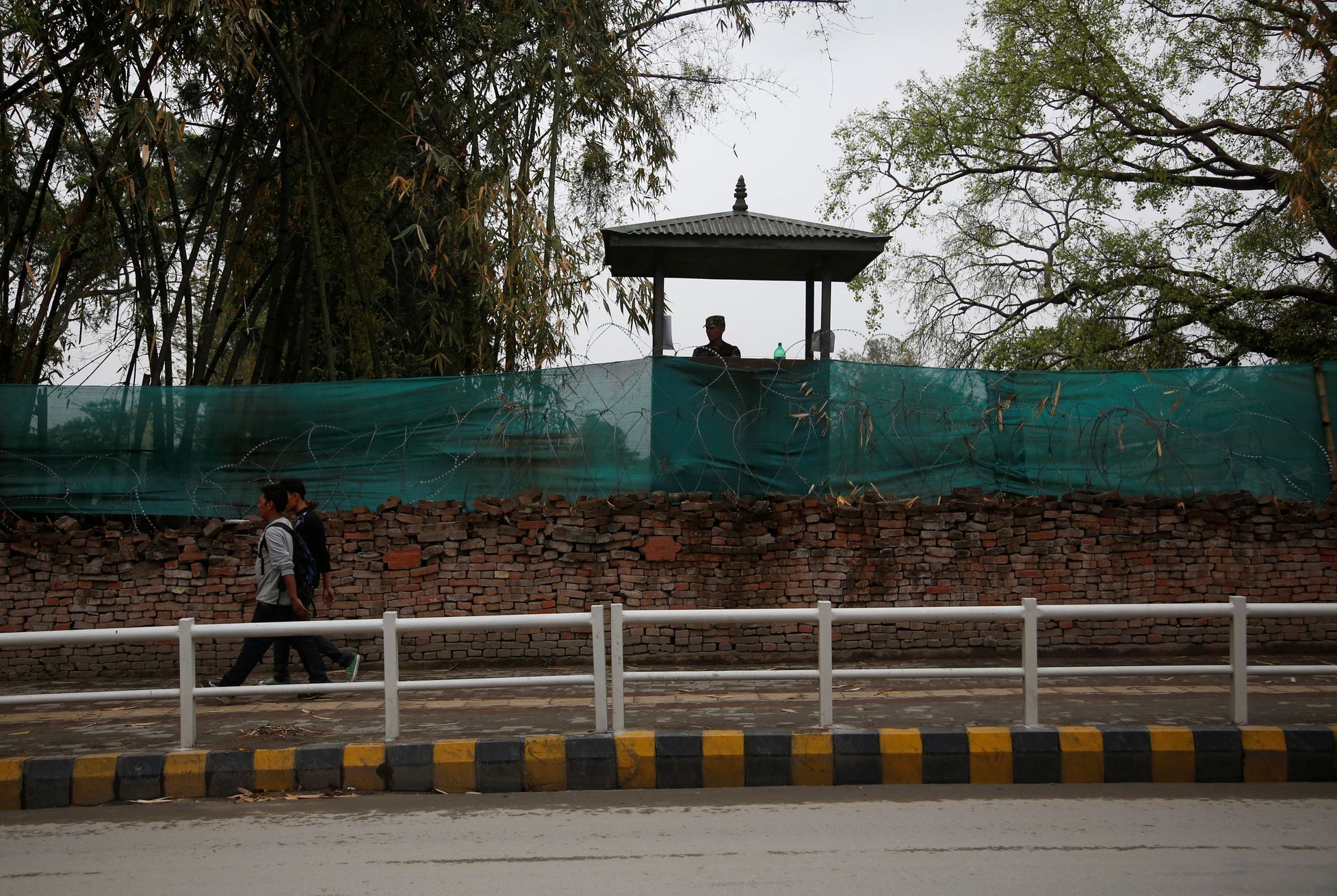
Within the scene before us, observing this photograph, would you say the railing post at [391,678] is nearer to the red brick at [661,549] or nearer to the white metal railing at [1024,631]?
the white metal railing at [1024,631]

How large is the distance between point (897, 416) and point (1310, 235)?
8.07 metres

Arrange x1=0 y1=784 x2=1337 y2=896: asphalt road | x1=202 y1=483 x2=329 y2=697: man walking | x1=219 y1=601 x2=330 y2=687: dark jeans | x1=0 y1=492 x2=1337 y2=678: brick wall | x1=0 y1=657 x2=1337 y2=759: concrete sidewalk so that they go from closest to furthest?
x1=0 y1=784 x2=1337 y2=896: asphalt road → x1=0 y1=657 x2=1337 y2=759: concrete sidewalk → x1=219 y1=601 x2=330 y2=687: dark jeans → x1=202 y1=483 x2=329 y2=697: man walking → x1=0 y1=492 x2=1337 y2=678: brick wall

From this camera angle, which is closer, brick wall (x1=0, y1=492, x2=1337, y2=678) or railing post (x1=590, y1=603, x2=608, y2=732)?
railing post (x1=590, y1=603, x2=608, y2=732)

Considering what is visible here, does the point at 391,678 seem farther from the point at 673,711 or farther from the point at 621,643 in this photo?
the point at 673,711

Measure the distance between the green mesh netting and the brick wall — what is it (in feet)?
0.81

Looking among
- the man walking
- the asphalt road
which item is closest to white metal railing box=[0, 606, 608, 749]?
the asphalt road

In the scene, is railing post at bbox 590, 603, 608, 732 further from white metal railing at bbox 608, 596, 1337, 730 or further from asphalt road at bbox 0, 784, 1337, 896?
asphalt road at bbox 0, 784, 1337, 896

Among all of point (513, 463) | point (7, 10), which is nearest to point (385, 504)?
point (513, 463)

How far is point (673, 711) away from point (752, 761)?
1.04m

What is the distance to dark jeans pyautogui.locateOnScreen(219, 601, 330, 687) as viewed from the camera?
6.95m

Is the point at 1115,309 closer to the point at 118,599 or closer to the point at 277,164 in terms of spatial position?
the point at 277,164

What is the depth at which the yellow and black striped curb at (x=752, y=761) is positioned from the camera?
5445 millimetres

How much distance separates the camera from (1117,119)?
14.5 m

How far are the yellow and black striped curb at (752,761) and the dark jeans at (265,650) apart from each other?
1.43 meters
